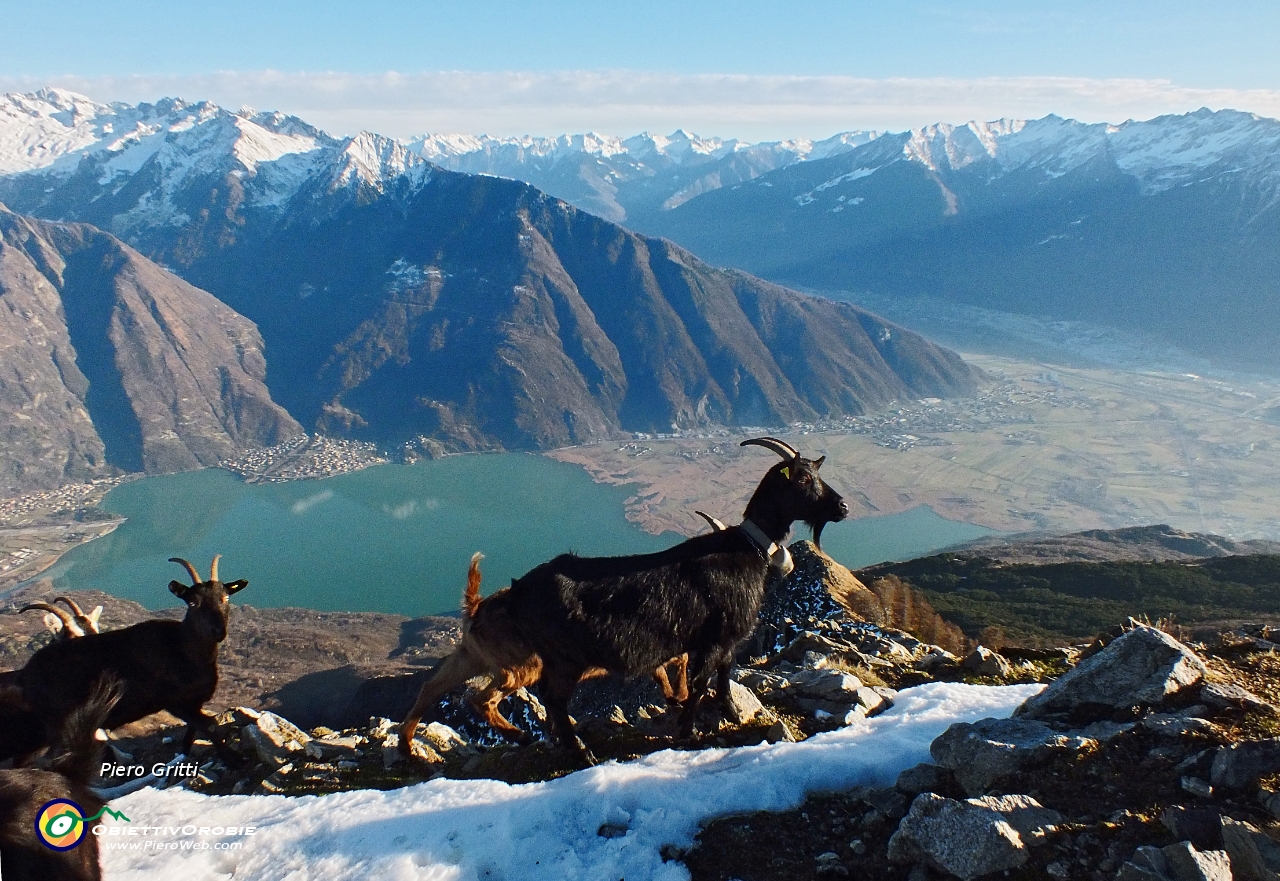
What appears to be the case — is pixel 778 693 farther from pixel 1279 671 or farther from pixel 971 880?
pixel 1279 671

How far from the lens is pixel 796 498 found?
805 cm

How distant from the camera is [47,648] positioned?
9000 mm

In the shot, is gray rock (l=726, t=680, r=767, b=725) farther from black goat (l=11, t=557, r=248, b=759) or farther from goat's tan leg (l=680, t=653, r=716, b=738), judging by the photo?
black goat (l=11, t=557, r=248, b=759)

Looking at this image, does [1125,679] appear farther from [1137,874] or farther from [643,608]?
[643,608]

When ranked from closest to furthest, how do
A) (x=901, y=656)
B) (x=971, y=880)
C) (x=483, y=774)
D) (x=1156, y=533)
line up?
(x=971, y=880) → (x=483, y=774) → (x=901, y=656) → (x=1156, y=533)

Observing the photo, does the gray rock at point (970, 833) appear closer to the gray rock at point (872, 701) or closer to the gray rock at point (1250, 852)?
the gray rock at point (1250, 852)

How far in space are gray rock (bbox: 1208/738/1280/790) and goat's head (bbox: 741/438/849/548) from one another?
12.2ft

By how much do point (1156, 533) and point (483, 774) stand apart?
127280 millimetres

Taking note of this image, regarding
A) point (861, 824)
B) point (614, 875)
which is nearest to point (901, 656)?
point (861, 824)

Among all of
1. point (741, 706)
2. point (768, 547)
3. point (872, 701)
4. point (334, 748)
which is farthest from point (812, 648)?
point (334, 748)

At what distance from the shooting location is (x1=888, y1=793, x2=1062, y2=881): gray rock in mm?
4676

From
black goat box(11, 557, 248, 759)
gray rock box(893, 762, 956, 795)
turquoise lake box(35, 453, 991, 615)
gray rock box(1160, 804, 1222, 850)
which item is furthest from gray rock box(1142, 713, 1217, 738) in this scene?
turquoise lake box(35, 453, 991, 615)

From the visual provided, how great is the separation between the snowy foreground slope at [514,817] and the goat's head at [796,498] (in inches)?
89.6

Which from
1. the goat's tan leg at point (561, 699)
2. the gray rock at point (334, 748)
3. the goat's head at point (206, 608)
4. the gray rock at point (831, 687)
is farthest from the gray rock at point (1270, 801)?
the goat's head at point (206, 608)
